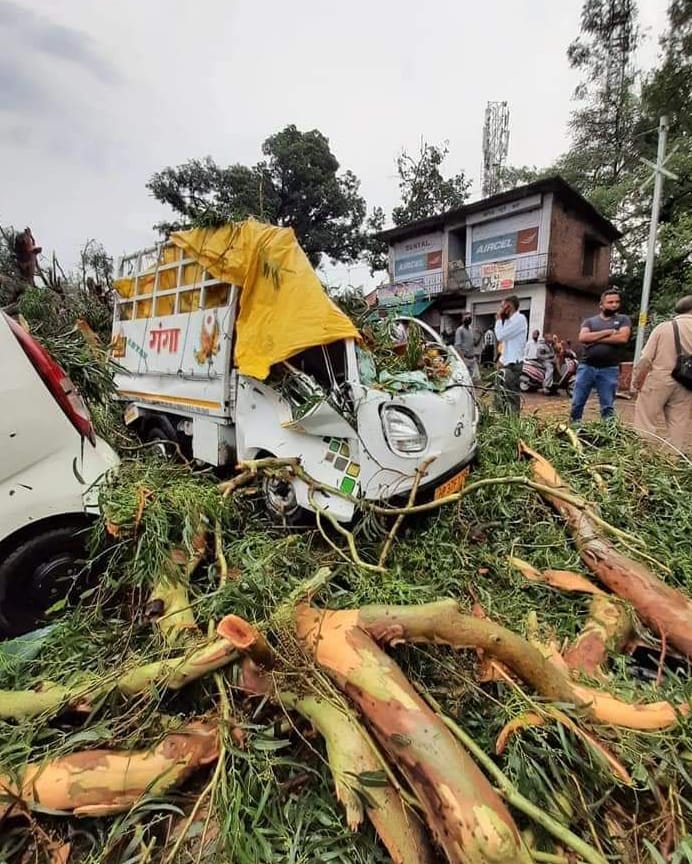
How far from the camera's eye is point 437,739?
1.29 m

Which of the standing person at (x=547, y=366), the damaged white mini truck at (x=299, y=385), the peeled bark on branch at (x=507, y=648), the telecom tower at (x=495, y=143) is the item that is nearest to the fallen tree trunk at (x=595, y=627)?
the peeled bark on branch at (x=507, y=648)

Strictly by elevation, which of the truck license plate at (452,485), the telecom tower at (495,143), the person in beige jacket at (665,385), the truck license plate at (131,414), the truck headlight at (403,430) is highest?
the telecom tower at (495,143)

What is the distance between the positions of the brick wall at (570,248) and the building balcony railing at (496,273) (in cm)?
52

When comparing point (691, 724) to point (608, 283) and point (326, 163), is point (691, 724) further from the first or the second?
point (326, 163)

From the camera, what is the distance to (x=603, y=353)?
17.3ft

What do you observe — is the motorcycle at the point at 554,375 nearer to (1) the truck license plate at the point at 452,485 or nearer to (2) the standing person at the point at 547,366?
(2) the standing person at the point at 547,366

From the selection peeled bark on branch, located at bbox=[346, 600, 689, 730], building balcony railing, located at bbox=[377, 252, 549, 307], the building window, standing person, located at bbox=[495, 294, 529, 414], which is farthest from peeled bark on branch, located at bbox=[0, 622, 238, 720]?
the building window

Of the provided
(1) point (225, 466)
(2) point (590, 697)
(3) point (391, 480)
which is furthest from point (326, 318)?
(2) point (590, 697)

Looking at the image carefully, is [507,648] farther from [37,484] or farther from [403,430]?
[37,484]

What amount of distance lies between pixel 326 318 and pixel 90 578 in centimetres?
207

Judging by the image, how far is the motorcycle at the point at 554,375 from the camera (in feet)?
38.7

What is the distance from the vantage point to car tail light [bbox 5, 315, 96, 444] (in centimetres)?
229

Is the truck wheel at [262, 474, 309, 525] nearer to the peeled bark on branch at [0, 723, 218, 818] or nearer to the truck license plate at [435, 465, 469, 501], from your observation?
the truck license plate at [435, 465, 469, 501]

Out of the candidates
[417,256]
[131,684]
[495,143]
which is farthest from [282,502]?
[495,143]
